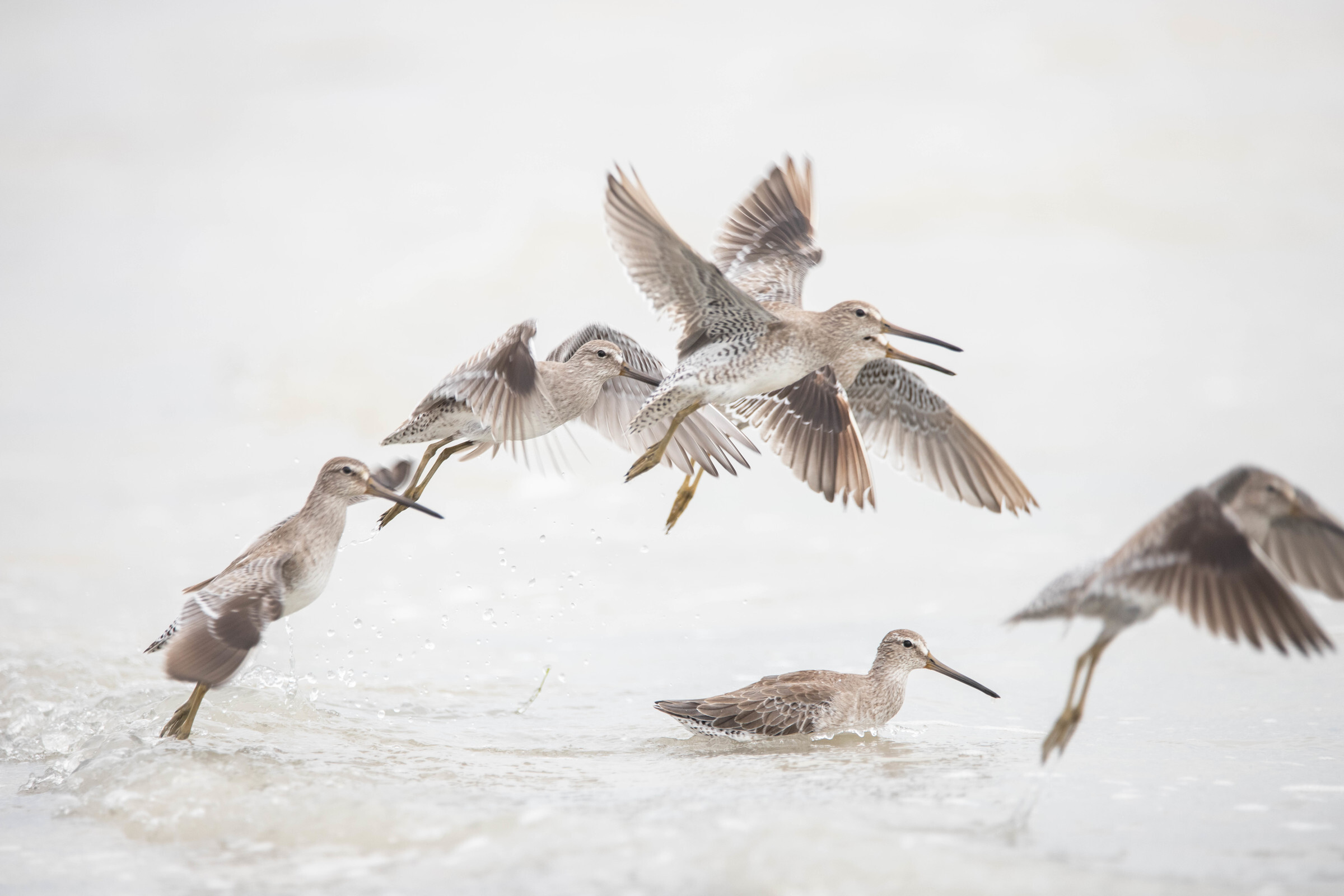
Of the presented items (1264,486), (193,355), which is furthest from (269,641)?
(193,355)

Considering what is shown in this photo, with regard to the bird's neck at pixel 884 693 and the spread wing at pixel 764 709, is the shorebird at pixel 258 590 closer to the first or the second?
the spread wing at pixel 764 709

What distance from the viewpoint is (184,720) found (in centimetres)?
626

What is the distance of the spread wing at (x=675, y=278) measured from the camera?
640cm

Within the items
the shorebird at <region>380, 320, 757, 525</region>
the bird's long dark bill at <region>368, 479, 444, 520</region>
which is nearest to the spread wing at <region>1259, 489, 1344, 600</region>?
the shorebird at <region>380, 320, 757, 525</region>

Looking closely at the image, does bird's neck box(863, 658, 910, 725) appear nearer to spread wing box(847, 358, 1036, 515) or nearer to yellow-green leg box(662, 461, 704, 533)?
spread wing box(847, 358, 1036, 515)

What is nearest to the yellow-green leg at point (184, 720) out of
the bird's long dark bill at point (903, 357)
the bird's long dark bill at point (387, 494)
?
the bird's long dark bill at point (387, 494)

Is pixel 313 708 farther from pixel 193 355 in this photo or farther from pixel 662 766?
pixel 193 355

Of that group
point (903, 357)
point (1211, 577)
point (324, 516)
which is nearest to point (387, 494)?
point (324, 516)

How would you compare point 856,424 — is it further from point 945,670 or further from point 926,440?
point 945,670

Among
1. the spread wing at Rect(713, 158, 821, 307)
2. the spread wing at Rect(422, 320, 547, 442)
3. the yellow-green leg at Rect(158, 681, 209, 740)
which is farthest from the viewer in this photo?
the spread wing at Rect(713, 158, 821, 307)

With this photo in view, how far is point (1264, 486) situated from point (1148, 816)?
4.45ft

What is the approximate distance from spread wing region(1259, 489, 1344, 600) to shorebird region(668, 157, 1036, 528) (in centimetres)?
192

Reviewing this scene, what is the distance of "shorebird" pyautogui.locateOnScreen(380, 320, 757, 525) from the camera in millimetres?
6785

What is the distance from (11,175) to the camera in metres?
20.4
